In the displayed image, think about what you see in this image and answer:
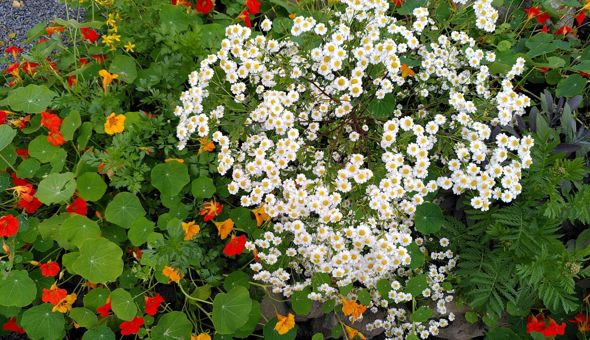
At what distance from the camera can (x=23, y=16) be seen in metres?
3.33

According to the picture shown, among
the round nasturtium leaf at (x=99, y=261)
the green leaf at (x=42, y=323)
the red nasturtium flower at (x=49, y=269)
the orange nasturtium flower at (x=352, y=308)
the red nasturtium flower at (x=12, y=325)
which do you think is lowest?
the red nasturtium flower at (x=12, y=325)

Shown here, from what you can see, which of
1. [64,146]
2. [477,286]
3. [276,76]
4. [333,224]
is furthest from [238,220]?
[477,286]

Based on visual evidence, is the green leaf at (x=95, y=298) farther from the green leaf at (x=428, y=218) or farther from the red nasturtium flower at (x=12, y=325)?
the green leaf at (x=428, y=218)

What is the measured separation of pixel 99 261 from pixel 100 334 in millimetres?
322

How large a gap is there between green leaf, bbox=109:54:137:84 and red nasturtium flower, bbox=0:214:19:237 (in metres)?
0.78

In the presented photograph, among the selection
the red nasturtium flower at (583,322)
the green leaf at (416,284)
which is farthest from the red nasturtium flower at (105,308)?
the red nasturtium flower at (583,322)

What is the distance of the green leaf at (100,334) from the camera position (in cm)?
210

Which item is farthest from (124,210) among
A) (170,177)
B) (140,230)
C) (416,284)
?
(416,284)

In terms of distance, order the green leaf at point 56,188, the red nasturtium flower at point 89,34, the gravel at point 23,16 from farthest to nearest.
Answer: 1. the gravel at point 23,16
2. the red nasturtium flower at point 89,34
3. the green leaf at point 56,188

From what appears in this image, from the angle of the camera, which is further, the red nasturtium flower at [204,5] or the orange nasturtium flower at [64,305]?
the red nasturtium flower at [204,5]

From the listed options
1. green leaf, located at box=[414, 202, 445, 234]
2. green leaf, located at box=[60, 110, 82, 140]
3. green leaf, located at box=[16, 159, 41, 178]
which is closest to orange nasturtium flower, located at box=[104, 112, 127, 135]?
green leaf, located at box=[60, 110, 82, 140]

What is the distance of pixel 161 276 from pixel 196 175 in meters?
0.45

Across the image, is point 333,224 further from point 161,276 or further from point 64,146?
point 64,146

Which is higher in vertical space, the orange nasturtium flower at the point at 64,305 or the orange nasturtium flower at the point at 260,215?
the orange nasturtium flower at the point at 260,215
